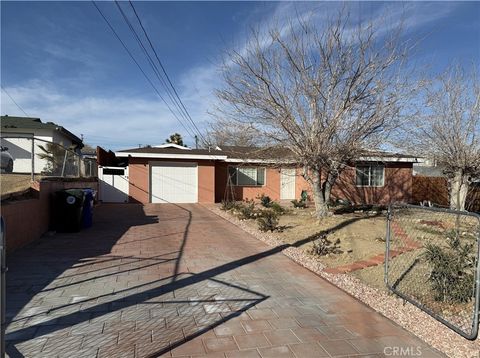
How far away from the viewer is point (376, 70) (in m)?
10.7

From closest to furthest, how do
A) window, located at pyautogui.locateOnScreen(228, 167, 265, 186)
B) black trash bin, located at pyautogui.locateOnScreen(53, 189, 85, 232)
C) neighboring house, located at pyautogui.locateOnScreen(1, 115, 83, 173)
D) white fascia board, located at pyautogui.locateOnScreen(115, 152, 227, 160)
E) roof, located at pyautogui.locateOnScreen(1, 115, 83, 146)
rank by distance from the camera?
neighboring house, located at pyautogui.locateOnScreen(1, 115, 83, 173) < black trash bin, located at pyautogui.locateOnScreen(53, 189, 85, 232) < white fascia board, located at pyautogui.locateOnScreen(115, 152, 227, 160) < roof, located at pyautogui.locateOnScreen(1, 115, 83, 146) < window, located at pyautogui.locateOnScreen(228, 167, 265, 186)

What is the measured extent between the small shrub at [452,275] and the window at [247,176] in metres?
15.8

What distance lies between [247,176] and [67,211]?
12.4 m

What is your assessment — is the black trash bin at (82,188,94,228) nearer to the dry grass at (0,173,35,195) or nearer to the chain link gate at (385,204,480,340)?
Result: the dry grass at (0,173,35,195)

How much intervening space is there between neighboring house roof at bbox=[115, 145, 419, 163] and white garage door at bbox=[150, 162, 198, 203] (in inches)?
25.8

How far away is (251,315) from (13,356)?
7.72 feet

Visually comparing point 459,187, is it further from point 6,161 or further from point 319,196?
point 6,161

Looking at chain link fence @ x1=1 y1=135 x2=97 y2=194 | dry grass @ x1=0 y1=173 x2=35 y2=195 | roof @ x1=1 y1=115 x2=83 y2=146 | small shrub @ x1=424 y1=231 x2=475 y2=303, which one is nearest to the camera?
small shrub @ x1=424 y1=231 x2=475 y2=303

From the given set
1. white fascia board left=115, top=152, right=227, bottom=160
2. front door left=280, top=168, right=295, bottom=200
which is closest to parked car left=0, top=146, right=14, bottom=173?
white fascia board left=115, top=152, right=227, bottom=160

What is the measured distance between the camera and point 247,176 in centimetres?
2106

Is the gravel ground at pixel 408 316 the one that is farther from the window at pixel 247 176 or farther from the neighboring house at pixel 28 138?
the window at pixel 247 176

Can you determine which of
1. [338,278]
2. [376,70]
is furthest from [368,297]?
[376,70]

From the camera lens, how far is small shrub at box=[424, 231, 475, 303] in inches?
189

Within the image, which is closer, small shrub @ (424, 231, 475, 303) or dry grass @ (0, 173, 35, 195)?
small shrub @ (424, 231, 475, 303)
